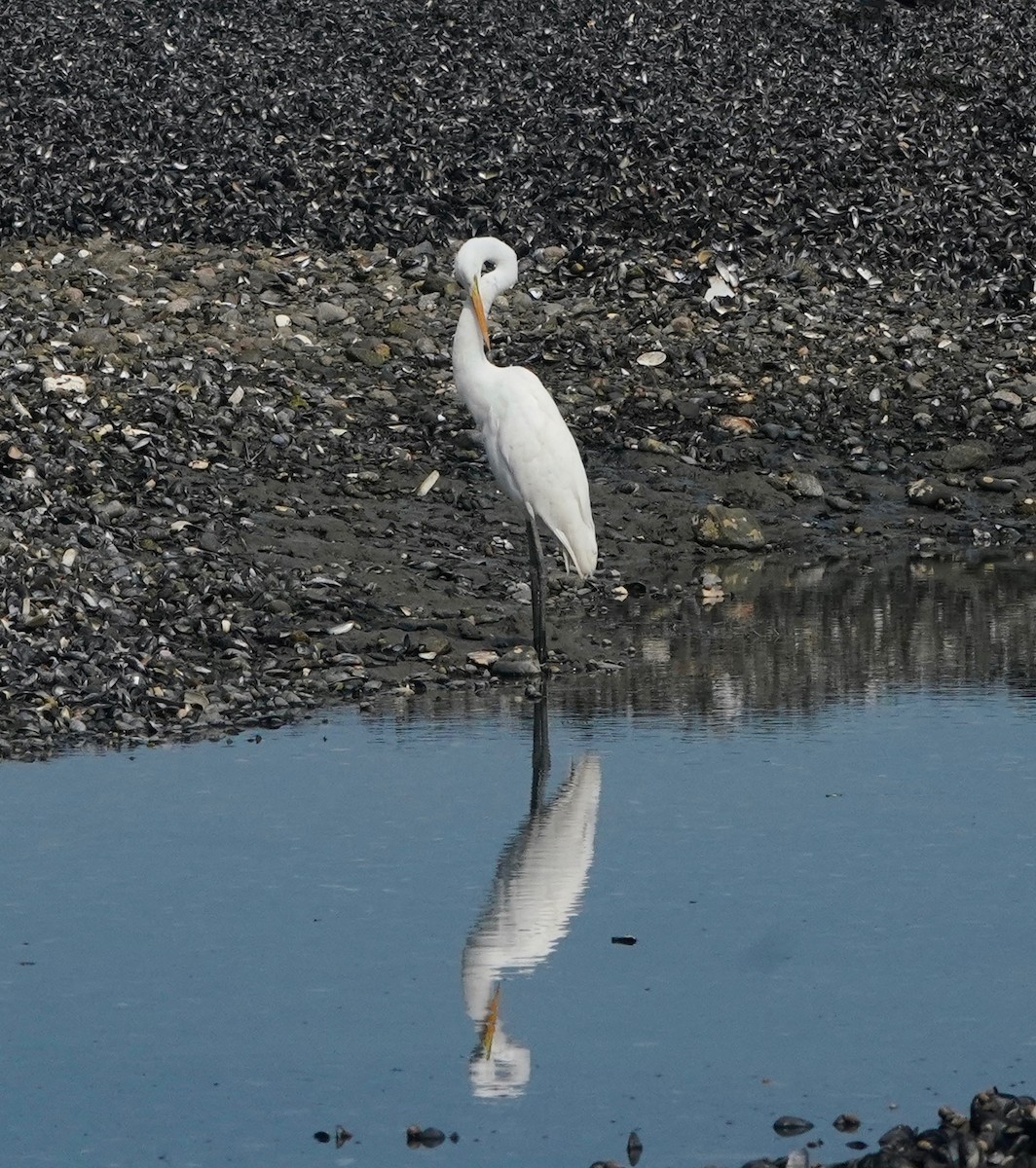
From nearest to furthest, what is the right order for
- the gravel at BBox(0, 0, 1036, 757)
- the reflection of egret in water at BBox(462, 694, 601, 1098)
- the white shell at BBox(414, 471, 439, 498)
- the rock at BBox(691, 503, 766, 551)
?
the reflection of egret in water at BBox(462, 694, 601, 1098)
the gravel at BBox(0, 0, 1036, 757)
the rock at BBox(691, 503, 766, 551)
the white shell at BBox(414, 471, 439, 498)

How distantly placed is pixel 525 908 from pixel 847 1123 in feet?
5.45

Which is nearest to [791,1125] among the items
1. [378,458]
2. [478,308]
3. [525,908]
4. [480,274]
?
[525,908]

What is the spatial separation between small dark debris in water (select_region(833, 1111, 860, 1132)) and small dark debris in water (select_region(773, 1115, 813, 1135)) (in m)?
0.06

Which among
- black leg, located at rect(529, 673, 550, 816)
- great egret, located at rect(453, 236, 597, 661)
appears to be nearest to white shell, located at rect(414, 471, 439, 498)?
great egret, located at rect(453, 236, 597, 661)

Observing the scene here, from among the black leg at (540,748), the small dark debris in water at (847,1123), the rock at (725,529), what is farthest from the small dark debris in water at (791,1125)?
the rock at (725,529)

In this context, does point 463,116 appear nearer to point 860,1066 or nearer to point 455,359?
point 455,359

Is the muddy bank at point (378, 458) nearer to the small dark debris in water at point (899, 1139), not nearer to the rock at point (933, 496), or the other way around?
the rock at point (933, 496)

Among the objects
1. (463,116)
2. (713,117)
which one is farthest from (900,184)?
(463,116)

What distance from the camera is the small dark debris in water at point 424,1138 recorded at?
14.2 feet

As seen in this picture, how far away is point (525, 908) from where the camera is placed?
19.2 ft

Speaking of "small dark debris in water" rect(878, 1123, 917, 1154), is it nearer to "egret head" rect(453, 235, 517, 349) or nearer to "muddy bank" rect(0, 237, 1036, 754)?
"muddy bank" rect(0, 237, 1036, 754)

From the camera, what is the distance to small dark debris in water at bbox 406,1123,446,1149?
171 inches

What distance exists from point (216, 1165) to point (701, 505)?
8.39 metres

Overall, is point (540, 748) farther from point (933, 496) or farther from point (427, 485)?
point (933, 496)
